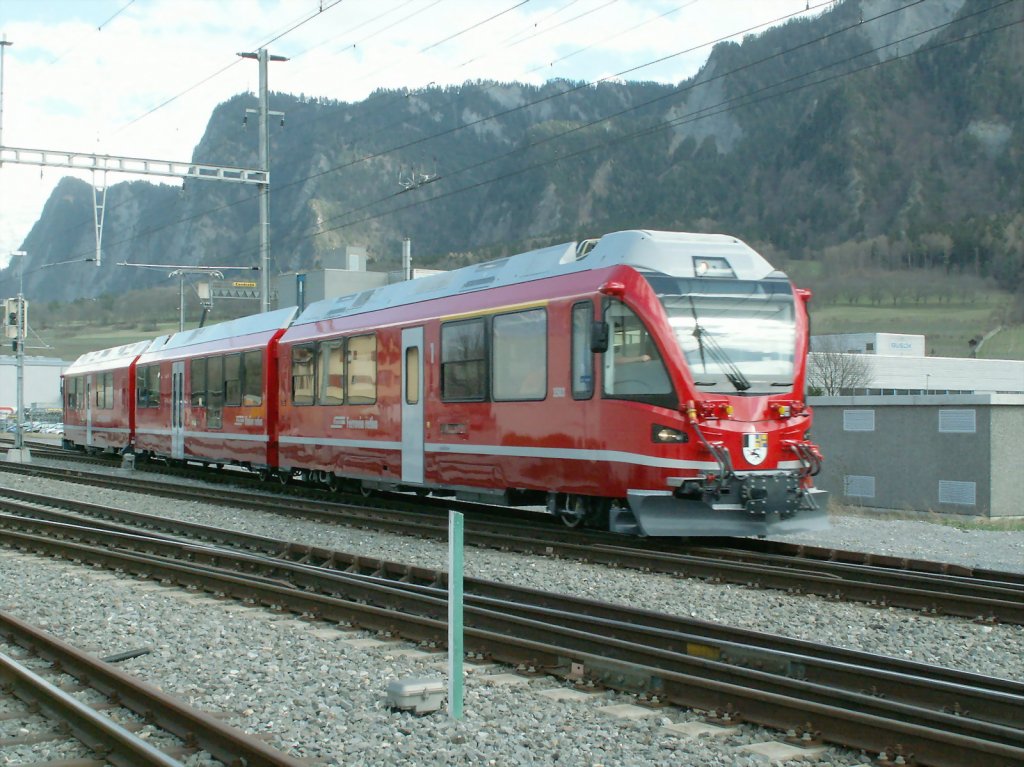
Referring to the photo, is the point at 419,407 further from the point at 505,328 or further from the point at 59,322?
the point at 59,322

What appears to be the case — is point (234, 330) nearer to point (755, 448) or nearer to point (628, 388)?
point (628, 388)

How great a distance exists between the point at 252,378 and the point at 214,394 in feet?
8.04

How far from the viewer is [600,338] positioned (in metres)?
11.7

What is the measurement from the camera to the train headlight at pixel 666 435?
11.3 meters

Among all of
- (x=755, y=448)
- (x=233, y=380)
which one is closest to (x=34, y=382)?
(x=233, y=380)

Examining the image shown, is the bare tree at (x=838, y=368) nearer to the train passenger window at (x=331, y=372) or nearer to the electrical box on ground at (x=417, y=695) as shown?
the train passenger window at (x=331, y=372)

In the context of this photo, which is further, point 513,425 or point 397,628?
point 513,425

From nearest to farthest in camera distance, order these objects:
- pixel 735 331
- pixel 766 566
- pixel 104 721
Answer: pixel 104 721 → pixel 766 566 → pixel 735 331

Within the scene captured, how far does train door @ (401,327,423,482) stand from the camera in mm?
15703

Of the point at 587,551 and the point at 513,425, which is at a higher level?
the point at 513,425

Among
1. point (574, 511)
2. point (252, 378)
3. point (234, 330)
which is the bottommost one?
point (574, 511)

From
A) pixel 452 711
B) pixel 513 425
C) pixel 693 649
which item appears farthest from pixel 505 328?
pixel 452 711

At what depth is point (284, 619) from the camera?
8.87 m

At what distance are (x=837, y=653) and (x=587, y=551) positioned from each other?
16.8ft
